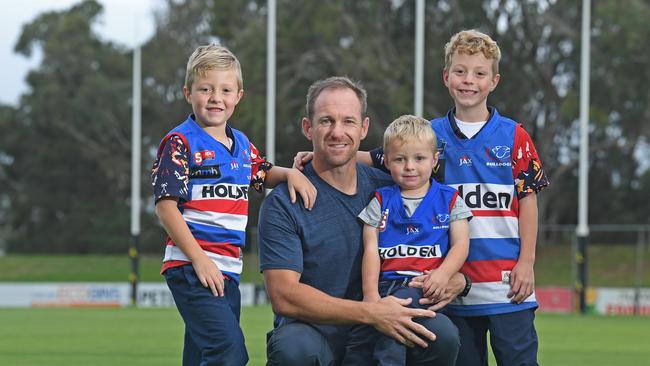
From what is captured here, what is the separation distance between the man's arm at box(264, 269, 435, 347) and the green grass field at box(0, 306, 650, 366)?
5.01 meters

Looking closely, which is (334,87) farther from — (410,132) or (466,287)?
(466,287)

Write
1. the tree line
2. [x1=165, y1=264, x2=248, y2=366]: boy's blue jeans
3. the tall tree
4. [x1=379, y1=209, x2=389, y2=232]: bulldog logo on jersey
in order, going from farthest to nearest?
the tall tree, the tree line, [x1=165, y1=264, x2=248, y2=366]: boy's blue jeans, [x1=379, y1=209, x2=389, y2=232]: bulldog logo on jersey

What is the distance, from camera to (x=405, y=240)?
5.08 m

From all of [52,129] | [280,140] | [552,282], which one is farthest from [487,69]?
[52,129]

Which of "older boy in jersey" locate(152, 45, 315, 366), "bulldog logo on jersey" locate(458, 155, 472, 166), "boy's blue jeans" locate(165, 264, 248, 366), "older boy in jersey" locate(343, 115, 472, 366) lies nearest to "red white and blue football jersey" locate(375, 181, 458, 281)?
"older boy in jersey" locate(343, 115, 472, 366)

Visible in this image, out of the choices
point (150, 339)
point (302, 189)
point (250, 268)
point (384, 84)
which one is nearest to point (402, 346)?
point (302, 189)

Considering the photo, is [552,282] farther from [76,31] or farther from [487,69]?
[76,31]

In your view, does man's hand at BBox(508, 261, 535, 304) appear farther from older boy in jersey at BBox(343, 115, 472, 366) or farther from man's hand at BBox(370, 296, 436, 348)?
man's hand at BBox(370, 296, 436, 348)

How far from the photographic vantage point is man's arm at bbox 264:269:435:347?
4.80m

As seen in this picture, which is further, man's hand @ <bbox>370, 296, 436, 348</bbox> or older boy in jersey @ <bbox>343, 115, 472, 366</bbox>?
older boy in jersey @ <bbox>343, 115, 472, 366</bbox>

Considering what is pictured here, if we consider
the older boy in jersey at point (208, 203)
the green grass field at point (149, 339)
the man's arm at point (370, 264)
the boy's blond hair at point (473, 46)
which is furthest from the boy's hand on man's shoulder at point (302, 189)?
the green grass field at point (149, 339)

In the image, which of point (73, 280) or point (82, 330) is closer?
point (82, 330)

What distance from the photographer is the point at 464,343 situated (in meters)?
5.58

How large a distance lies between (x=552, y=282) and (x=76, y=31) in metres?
28.2
